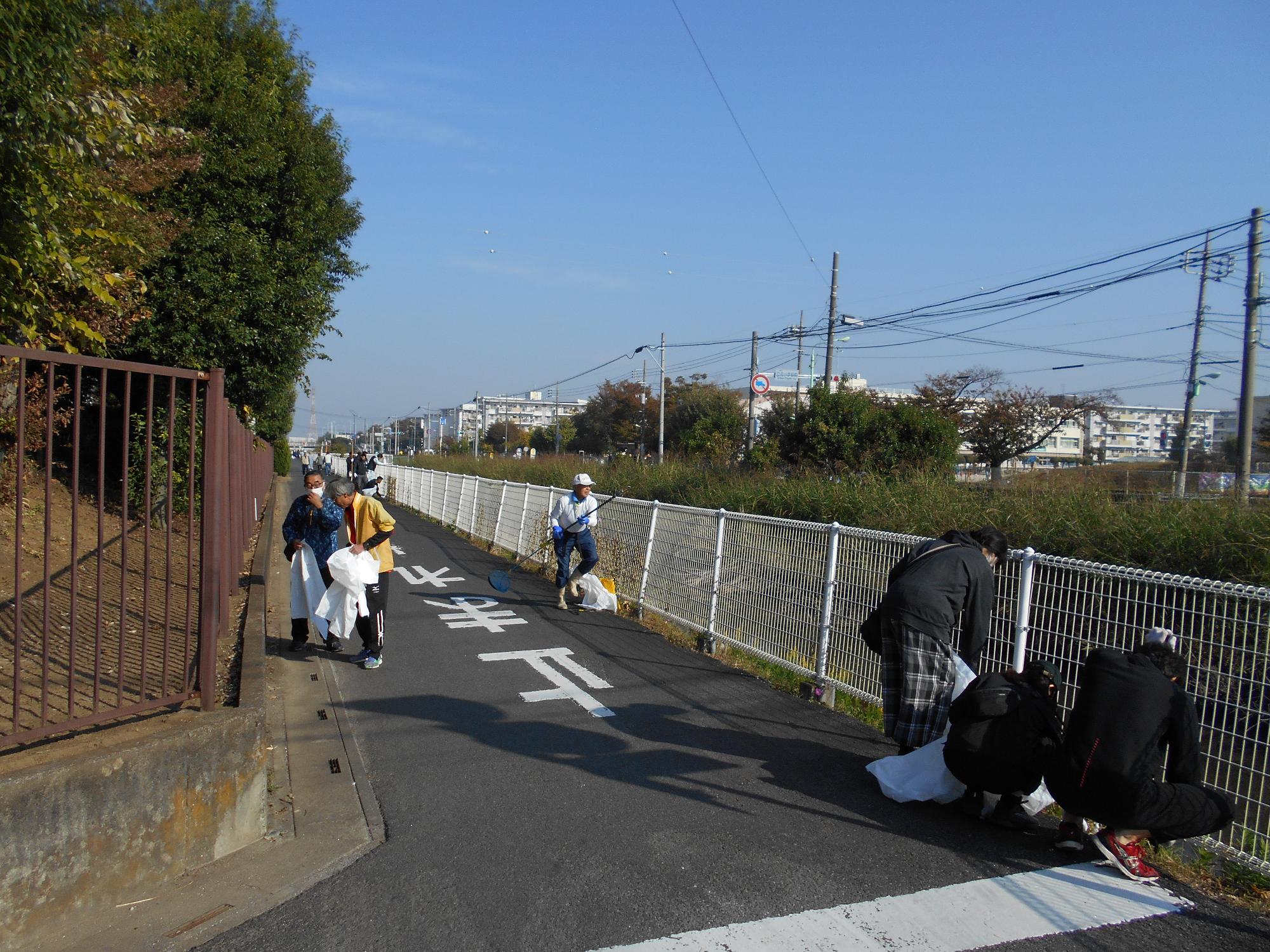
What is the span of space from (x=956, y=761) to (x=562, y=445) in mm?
69054

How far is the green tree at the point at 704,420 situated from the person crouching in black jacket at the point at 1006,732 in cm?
1760

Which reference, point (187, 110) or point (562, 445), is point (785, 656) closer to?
point (187, 110)

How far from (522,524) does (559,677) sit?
896 cm

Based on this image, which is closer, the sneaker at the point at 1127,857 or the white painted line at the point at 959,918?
the white painted line at the point at 959,918

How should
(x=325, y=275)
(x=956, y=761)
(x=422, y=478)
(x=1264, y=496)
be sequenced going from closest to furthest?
(x=956, y=761) → (x=1264, y=496) → (x=325, y=275) → (x=422, y=478)

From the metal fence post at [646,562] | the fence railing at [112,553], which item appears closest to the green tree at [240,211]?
the fence railing at [112,553]

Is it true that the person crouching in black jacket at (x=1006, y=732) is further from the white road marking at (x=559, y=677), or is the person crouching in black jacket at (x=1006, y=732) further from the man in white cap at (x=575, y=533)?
the man in white cap at (x=575, y=533)

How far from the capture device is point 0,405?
8.48m

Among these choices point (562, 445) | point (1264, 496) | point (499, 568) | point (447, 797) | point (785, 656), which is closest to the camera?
point (447, 797)

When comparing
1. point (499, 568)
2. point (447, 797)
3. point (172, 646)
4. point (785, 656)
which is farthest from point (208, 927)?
point (499, 568)

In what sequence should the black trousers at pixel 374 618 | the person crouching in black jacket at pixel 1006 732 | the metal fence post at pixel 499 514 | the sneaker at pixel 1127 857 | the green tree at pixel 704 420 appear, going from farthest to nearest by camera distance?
the green tree at pixel 704 420 < the metal fence post at pixel 499 514 < the black trousers at pixel 374 618 < the person crouching in black jacket at pixel 1006 732 < the sneaker at pixel 1127 857

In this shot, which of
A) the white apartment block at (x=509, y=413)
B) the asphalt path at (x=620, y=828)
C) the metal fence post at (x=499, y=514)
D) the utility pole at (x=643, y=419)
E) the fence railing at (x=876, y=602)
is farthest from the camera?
the white apartment block at (x=509, y=413)

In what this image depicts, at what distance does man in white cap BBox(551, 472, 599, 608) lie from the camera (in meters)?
9.94

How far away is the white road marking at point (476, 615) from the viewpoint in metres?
9.09
